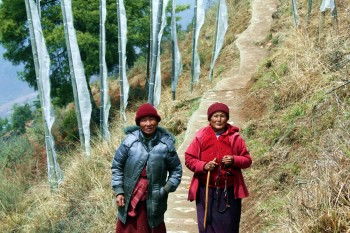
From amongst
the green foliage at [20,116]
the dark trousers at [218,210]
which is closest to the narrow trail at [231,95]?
the dark trousers at [218,210]

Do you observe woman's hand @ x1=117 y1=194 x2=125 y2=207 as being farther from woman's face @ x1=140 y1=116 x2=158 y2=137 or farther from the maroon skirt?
woman's face @ x1=140 y1=116 x2=158 y2=137

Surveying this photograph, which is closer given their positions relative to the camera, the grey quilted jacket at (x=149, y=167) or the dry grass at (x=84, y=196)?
the grey quilted jacket at (x=149, y=167)

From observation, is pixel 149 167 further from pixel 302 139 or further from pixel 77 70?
pixel 77 70

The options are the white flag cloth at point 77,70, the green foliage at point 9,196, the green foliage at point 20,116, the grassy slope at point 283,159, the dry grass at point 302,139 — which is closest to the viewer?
the dry grass at point 302,139

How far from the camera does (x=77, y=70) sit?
7.50 metres

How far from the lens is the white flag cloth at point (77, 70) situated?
7.32 metres

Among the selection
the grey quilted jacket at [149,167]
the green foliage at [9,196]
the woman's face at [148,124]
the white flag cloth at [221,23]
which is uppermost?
the white flag cloth at [221,23]

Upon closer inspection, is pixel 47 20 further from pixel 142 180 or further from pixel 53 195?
pixel 142 180

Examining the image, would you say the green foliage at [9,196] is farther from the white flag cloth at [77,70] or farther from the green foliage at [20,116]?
the green foliage at [20,116]

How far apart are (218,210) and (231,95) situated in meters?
5.85

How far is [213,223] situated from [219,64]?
940cm

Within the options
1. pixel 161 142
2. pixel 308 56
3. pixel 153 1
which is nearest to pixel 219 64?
pixel 153 1

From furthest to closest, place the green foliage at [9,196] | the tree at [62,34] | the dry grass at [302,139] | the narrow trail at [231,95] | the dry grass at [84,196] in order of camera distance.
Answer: the tree at [62,34], the green foliage at [9,196], the dry grass at [84,196], the narrow trail at [231,95], the dry grass at [302,139]

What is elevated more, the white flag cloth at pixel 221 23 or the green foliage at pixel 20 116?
the white flag cloth at pixel 221 23
